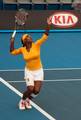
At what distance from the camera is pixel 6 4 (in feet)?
97.3

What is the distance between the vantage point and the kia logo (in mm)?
25016

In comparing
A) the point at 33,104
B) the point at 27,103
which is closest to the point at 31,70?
the point at 27,103

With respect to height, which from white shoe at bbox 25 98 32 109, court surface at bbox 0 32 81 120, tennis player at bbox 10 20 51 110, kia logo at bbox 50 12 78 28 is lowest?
kia logo at bbox 50 12 78 28

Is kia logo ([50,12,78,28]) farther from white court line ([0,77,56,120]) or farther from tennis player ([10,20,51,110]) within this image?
tennis player ([10,20,51,110])

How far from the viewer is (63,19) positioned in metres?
25.2

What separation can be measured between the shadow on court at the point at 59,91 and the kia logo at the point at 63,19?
9.76 m

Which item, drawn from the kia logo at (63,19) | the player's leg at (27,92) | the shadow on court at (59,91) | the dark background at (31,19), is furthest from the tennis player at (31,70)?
the dark background at (31,19)

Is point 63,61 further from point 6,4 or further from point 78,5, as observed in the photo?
point 6,4

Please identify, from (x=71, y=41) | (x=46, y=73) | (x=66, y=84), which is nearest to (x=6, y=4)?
(x=71, y=41)

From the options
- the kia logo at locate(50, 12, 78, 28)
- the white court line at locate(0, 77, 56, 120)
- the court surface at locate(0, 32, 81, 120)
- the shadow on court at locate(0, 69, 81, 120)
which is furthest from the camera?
the kia logo at locate(50, 12, 78, 28)

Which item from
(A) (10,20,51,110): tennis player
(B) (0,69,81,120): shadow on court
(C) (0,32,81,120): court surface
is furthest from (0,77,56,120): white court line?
(A) (10,20,51,110): tennis player

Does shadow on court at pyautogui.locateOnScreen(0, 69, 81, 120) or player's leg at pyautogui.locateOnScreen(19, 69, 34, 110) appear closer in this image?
player's leg at pyautogui.locateOnScreen(19, 69, 34, 110)

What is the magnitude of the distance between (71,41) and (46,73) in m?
7.43

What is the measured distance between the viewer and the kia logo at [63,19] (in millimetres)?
25016
